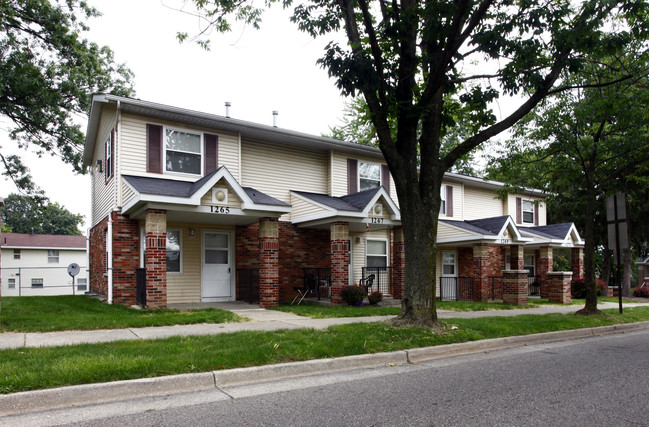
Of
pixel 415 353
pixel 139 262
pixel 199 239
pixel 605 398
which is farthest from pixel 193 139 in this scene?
pixel 605 398

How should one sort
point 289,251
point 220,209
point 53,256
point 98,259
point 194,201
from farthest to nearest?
1. point 53,256
2. point 98,259
3. point 289,251
4. point 220,209
5. point 194,201

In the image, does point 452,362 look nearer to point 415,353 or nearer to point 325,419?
point 415,353

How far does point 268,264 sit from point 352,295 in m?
2.83

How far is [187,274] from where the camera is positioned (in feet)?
47.0

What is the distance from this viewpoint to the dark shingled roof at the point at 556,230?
75.0 feet

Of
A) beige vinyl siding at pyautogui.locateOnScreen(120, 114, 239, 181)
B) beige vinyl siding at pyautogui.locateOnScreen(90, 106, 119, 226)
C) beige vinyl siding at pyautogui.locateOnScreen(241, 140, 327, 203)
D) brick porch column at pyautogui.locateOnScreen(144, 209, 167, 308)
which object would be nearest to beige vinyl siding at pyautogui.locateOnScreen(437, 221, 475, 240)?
beige vinyl siding at pyautogui.locateOnScreen(241, 140, 327, 203)

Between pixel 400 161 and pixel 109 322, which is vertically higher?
pixel 400 161

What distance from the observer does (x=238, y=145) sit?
49.5ft

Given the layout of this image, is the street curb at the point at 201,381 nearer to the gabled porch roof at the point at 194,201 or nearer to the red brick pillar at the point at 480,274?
the gabled porch roof at the point at 194,201

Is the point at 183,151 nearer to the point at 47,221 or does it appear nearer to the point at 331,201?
the point at 331,201

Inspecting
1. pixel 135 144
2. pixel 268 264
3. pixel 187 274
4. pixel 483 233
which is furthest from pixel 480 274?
pixel 135 144

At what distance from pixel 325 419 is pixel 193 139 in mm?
11445

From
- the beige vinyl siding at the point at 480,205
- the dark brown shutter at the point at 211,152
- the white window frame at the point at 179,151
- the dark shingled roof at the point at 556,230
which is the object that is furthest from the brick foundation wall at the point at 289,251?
the dark shingled roof at the point at 556,230

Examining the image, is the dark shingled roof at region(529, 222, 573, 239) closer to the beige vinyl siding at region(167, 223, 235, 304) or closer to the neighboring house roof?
the beige vinyl siding at region(167, 223, 235, 304)
